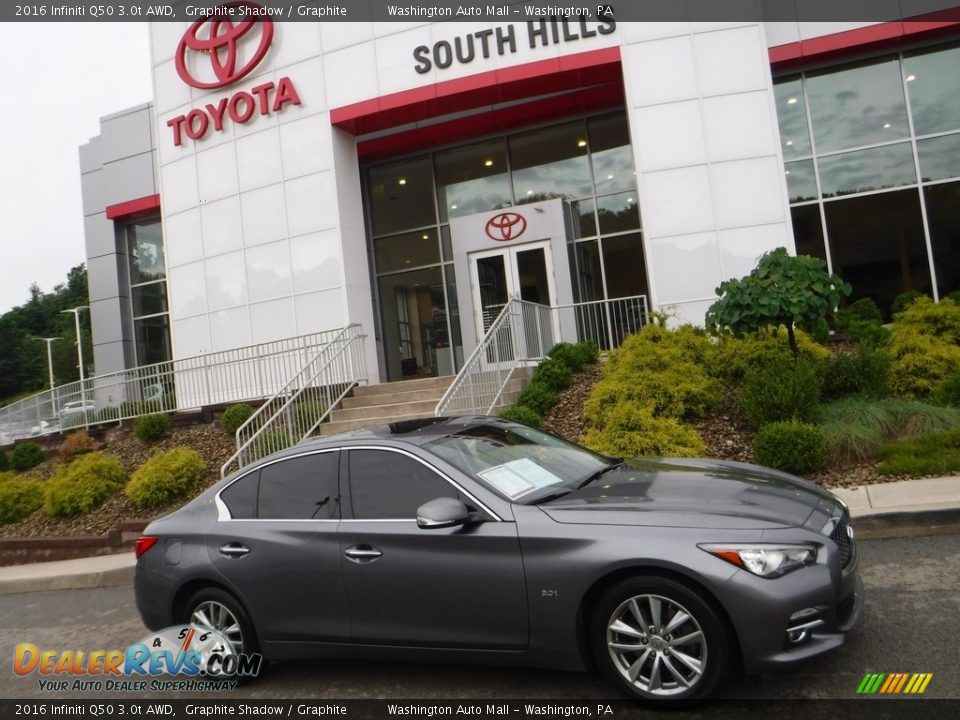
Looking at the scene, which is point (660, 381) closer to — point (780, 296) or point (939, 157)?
point (780, 296)

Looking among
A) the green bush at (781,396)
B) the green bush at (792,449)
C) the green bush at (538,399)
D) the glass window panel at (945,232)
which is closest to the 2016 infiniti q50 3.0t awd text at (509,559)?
the green bush at (792,449)

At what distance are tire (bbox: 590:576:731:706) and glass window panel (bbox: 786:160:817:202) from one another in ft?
45.5

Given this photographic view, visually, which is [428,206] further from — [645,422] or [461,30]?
[645,422]

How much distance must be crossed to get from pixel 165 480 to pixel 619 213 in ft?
35.4

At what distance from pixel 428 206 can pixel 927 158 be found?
35.0 ft

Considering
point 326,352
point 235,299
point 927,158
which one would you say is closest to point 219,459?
point 326,352

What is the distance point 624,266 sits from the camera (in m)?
16.5

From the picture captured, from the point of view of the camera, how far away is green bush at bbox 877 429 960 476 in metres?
7.20

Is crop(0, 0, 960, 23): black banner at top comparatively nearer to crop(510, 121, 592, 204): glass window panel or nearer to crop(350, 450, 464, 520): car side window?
A: crop(510, 121, 592, 204): glass window panel

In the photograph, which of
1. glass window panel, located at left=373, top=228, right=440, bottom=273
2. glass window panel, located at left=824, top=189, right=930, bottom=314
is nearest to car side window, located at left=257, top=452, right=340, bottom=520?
glass window panel, located at left=824, top=189, right=930, bottom=314

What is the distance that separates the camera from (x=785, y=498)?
405cm

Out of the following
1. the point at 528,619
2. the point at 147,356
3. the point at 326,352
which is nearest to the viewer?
the point at 528,619

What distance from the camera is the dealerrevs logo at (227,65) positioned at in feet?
53.7

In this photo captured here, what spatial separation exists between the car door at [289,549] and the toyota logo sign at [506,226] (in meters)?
11.9
